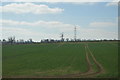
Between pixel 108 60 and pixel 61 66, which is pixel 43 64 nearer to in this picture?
pixel 61 66

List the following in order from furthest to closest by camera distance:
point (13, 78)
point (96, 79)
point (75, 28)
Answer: point (75, 28), point (13, 78), point (96, 79)

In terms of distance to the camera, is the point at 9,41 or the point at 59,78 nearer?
the point at 59,78

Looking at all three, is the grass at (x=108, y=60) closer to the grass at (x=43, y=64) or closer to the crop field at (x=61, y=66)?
the crop field at (x=61, y=66)

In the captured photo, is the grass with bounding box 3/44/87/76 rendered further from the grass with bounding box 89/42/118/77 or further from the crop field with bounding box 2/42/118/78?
the grass with bounding box 89/42/118/77

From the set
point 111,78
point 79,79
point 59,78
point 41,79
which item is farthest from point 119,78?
point 41,79

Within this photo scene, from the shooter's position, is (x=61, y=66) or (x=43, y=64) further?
(x=43, y=64)

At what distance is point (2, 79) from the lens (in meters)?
20.6

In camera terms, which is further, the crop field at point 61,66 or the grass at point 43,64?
the grass at point 43,64

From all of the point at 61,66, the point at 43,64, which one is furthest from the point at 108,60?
the point at 43,64

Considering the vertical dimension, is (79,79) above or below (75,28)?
below

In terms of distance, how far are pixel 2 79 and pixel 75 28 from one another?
166 meters

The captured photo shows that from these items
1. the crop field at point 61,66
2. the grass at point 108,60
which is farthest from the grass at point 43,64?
the grass at point 108,60

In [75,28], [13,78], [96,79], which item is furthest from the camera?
[75,28]

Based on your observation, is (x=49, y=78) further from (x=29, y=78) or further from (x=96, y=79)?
(x=96, y=79)
